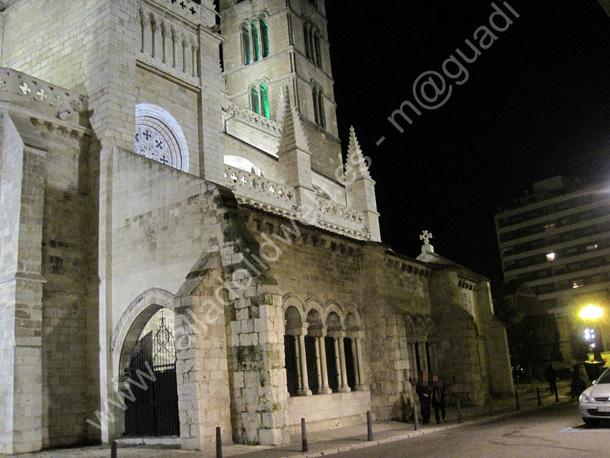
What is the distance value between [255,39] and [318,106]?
6601mm

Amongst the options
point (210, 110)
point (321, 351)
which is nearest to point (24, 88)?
point (210, 110)

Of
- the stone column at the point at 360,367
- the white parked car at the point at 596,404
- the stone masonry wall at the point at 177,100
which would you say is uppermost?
the stone masonry wall at the point at 177,100

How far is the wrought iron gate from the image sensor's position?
14648 millimetres

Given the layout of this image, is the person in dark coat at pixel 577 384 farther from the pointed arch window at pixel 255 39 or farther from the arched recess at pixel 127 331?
the pointed arch window at pixel 255 39

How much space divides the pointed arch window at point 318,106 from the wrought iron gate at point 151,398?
89.8ft

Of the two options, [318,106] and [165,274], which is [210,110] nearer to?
[165,274]

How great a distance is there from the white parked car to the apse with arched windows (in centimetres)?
628

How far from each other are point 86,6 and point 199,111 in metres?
4.66

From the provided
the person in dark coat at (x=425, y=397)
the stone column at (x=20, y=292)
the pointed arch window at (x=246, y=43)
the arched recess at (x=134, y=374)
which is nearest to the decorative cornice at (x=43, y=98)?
the stone column at (x=20, y=292)

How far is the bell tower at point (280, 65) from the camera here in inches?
1542

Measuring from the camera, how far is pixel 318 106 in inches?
Result: 1631

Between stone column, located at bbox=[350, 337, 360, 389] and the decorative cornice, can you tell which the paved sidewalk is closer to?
stone column, located at bbox=[350, 337, 360, 389]

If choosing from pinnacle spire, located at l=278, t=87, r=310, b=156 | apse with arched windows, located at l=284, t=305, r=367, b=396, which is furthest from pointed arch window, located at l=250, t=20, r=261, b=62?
apse with arched windows, located at l=284, t=305, r=367, b=396

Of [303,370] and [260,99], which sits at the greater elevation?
[260,99]
